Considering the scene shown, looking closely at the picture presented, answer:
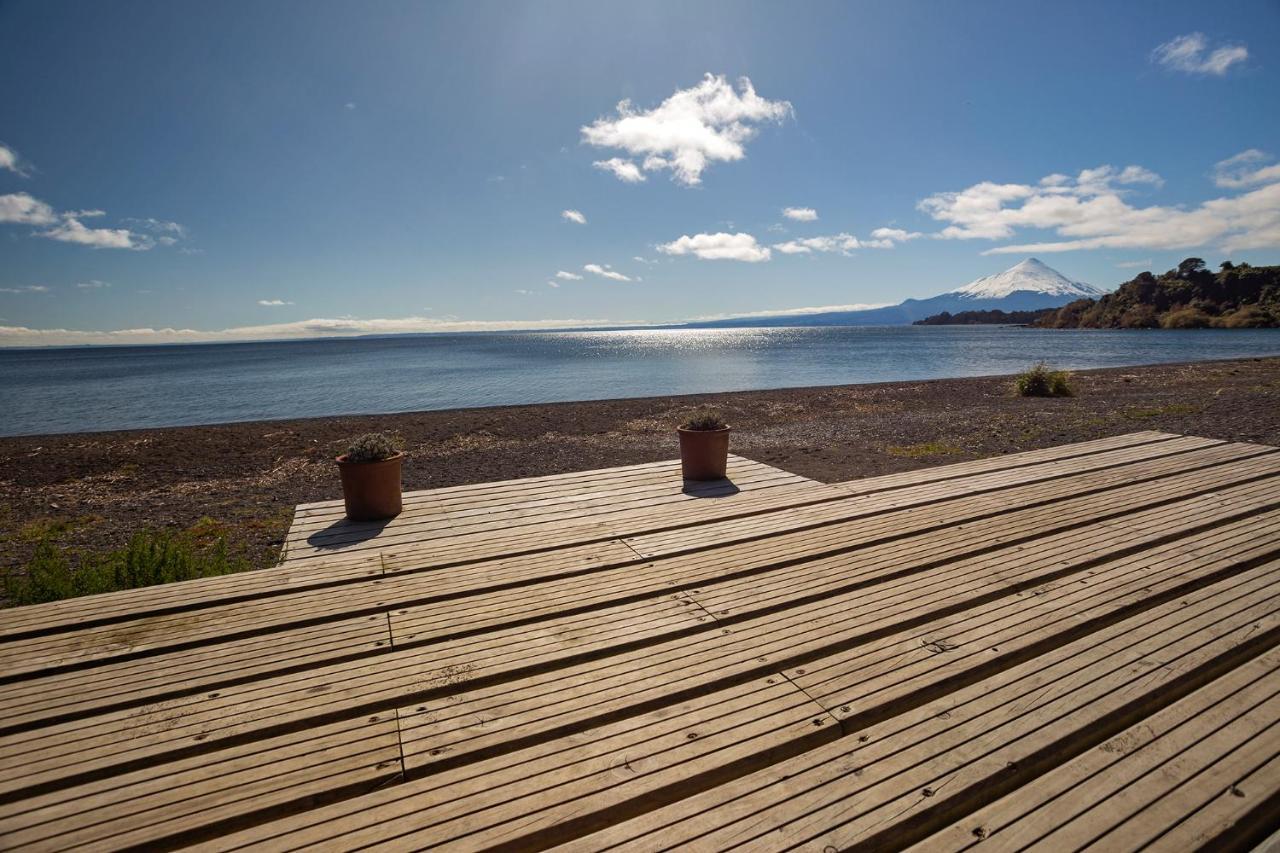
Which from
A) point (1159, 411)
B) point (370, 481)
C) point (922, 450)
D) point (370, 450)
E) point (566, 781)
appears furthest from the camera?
point (1159, 411)

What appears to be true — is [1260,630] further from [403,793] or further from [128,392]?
[128,392]

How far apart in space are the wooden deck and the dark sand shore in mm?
4160

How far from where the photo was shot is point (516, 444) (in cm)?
A: 1439

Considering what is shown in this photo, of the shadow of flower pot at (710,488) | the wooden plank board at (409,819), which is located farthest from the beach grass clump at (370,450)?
the wooden plank board at (409,819)

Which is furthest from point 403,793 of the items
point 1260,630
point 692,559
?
point 1260,630

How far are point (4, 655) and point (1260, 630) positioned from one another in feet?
19.4

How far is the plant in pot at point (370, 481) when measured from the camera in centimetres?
523

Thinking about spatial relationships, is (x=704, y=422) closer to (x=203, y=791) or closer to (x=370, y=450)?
(x=370, y=450)

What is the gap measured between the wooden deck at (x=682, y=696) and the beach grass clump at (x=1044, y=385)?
15855 mm

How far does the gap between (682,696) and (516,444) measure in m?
12.5

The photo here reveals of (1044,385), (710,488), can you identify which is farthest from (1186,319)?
(710,488)

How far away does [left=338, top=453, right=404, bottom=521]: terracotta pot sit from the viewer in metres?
5.22

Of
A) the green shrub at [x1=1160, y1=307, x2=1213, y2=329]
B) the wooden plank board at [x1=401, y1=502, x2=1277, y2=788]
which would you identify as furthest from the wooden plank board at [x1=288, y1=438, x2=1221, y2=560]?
the green shrub at [x1=1160, y1=307, x2=1213, y2=329]

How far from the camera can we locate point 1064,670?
2.41 m
